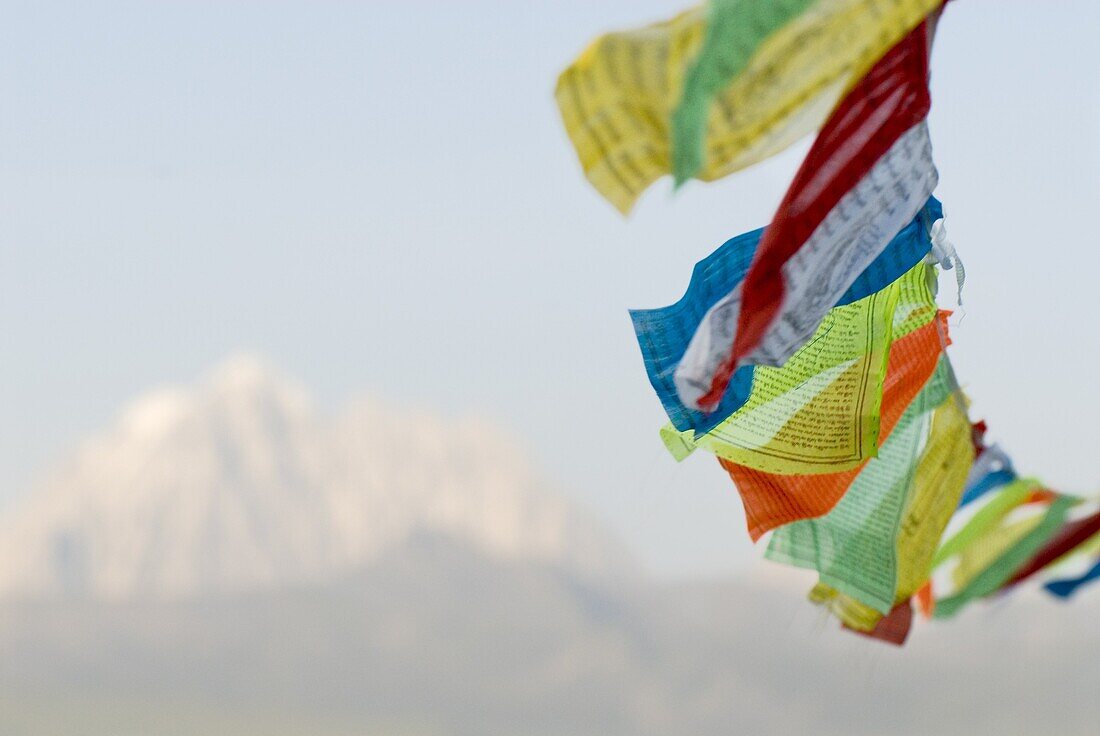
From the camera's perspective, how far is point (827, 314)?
12500mm

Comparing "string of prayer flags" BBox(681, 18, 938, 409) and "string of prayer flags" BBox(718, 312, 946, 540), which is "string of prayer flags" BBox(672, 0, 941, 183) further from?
"string of prayer flags" BBox(718, 312, 946, 540)

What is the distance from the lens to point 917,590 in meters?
14.6

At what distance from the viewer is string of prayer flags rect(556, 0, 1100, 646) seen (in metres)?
9.19

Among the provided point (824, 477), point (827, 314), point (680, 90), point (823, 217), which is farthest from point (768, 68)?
point (824, 477)

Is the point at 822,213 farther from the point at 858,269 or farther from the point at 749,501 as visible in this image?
the point at 749,501

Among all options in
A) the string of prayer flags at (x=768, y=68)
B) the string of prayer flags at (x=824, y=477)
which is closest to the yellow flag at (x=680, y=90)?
the string of prayer flags at (x=768, y=68)

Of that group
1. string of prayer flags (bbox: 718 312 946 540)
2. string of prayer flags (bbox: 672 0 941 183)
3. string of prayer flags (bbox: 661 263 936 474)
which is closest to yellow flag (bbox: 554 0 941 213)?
string of prayer flags (bbox: 672 0 941 183)

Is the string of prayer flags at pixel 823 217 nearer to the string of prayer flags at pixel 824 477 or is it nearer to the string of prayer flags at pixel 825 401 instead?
the string of prayer flags at pixel 825 401

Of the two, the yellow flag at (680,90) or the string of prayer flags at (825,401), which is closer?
the yellow flag at (680,90)

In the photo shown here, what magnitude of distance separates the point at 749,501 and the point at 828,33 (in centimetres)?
498

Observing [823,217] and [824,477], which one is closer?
[823,217]

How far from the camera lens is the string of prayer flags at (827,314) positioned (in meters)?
9.19

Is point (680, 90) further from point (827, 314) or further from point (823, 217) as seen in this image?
point (827, 314)

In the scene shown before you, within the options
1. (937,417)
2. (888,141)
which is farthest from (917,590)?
(888,141)
